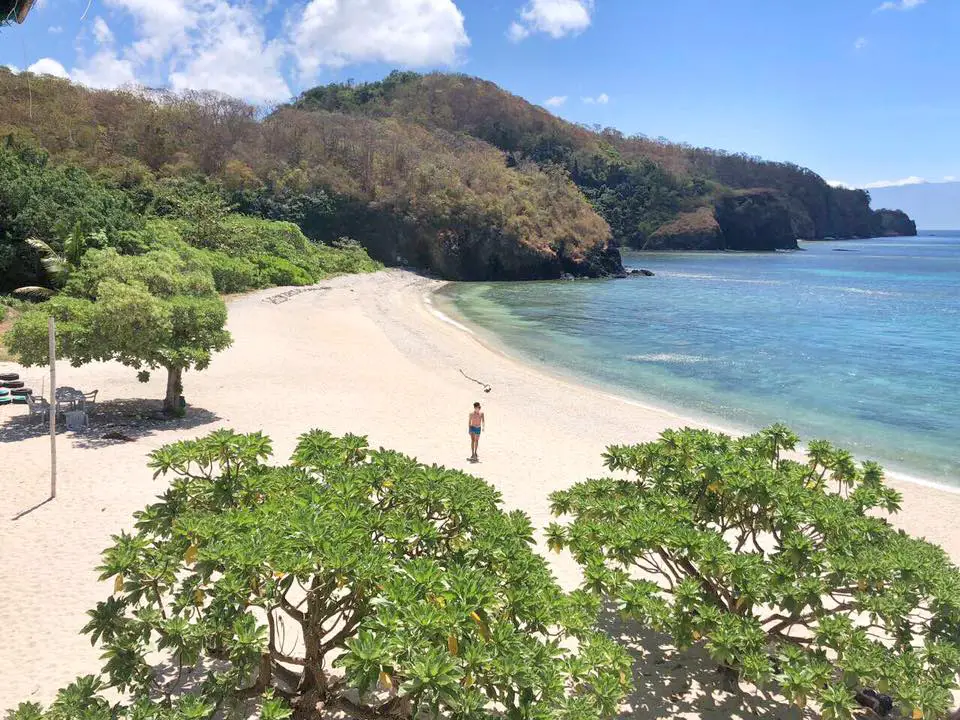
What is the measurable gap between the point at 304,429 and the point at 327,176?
49945 millimetres

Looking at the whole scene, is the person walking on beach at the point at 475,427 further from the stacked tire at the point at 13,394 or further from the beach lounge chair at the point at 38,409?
the stacked tire at the point at 13,394

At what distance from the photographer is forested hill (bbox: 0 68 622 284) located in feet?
165

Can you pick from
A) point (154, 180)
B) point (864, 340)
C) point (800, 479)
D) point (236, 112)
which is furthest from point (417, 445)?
point (236, 112)

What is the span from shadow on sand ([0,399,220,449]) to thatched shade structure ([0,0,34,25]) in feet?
23.5

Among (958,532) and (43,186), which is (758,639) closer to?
(958,532)

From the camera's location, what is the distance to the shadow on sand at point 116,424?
40.9 feet

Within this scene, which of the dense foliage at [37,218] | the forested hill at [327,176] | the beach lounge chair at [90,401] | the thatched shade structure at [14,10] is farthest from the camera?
the forested hill at [327,176]

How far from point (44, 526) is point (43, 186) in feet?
86.1

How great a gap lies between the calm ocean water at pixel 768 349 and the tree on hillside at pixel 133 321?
12906 mm

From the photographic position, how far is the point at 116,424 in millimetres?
13609

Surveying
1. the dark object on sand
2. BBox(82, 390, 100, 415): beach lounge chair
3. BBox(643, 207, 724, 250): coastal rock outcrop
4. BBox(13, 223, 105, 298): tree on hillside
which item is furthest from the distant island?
BBox(643, 207, 724, 250): coastal rock outcrop

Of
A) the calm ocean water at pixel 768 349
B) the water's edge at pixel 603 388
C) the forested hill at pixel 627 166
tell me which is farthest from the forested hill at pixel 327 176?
the forested hill at pixel 627 166

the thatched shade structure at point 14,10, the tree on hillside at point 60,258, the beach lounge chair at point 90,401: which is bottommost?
the beach lounge chair at point 90,401

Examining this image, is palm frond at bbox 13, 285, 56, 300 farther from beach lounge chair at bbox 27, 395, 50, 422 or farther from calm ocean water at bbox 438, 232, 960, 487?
calm ocean water at bbox 438, 232, 960, 487
